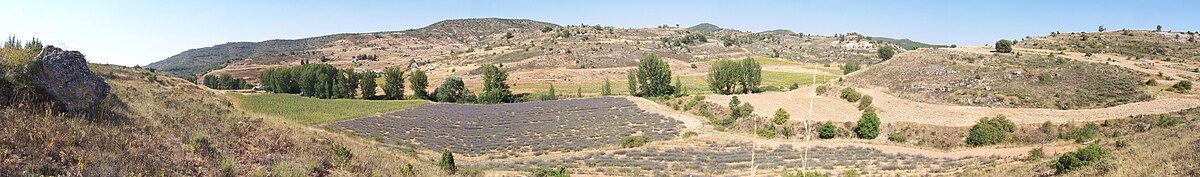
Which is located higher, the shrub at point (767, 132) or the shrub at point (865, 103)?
the shrub at point (865, 103)

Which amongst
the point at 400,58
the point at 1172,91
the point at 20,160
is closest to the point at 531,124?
the point at 20,160

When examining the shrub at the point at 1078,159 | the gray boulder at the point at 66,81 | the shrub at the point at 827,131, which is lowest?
the shrub at the point at 827,131

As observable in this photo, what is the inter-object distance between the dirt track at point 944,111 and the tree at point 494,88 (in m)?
29.2

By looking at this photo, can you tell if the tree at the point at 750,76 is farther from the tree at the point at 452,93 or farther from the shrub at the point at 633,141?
the tree at the point at 452,93

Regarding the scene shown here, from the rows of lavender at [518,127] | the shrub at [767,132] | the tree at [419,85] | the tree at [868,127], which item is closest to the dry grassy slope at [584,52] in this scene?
the tree at [419,85]

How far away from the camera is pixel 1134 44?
208ft

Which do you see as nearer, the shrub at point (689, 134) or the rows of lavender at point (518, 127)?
the rows of lavender at point (518, 127)

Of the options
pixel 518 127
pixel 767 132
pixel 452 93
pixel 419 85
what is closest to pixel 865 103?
pixel 767 132

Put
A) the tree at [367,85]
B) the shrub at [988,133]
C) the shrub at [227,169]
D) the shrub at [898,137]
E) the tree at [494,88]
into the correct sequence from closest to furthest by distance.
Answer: the shrub at [227,169] → the shrub at [988,133] → the shrub at [898,137] → the tree at [494,88] → the tree at [367,85]

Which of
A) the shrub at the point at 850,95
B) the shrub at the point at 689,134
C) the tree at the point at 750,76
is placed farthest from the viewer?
the tree at the point at 750,76

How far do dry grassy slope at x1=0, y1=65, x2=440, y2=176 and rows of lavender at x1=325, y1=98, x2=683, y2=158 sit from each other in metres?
18.2

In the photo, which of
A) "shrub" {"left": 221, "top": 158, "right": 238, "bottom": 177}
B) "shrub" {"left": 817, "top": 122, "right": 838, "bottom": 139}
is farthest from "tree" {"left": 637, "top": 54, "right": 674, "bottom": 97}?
"shrub" {"left": 221, "top": 158, "right": 238, "bottom": 177}

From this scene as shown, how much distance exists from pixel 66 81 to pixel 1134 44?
90314mm

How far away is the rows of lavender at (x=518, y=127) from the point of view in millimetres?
33594
